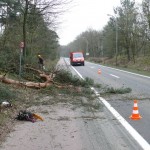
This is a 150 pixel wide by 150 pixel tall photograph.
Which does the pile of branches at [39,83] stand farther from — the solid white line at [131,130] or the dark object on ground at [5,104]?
the solid white line at [131,130]

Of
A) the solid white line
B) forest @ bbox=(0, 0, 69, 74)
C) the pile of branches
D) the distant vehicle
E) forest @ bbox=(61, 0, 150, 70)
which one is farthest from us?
the distant vehicle

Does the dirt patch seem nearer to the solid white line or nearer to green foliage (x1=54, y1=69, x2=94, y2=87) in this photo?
the solid white line

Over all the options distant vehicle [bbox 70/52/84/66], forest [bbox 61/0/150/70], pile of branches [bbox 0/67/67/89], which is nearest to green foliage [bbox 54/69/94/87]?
pile of branches [bbox 0/67/67/89]

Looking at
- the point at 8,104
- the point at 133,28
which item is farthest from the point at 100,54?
the point at 8,104

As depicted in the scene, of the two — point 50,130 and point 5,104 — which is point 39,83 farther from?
point 50,130

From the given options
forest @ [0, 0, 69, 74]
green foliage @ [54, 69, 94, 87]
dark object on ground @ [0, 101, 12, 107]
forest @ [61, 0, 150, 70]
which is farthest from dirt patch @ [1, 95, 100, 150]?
forest @ [61, 0, 150, 70]

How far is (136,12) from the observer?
54844mm

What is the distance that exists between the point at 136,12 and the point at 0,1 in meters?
29.7

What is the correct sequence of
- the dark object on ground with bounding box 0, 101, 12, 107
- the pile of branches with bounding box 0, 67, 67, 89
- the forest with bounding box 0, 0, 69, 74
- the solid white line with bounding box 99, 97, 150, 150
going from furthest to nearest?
the forest with bounding box 0, 0, 69, 74 → the pile of branches with bounding box 0, 67, 67, 89 → the dark object on ground with bounding box 0, 101, 12, 107 → the solid white line with bounding box 99, 97, 150, 150

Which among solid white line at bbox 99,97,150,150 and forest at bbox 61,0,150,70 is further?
forest at bbox 61,0,150,70

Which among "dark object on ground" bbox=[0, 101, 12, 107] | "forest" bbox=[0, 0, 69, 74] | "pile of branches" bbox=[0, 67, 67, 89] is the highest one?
"forest" bbox=[0, 0, 69, 74]

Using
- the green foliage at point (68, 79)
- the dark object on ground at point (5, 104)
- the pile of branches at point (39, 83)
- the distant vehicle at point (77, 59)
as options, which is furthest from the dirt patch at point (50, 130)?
the distant vehicle at point (77, 59)

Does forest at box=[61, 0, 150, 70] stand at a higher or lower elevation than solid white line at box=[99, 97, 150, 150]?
higher

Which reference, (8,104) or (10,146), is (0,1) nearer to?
(8,104)
